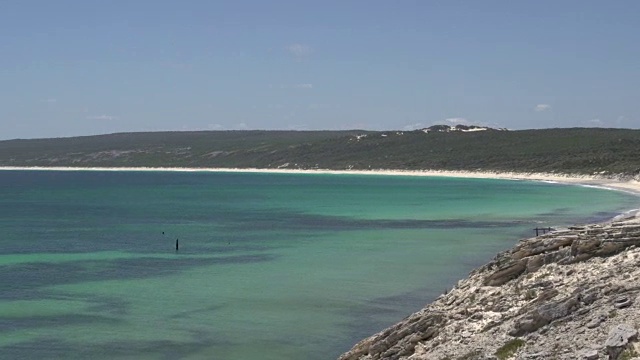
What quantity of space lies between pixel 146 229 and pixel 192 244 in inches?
424

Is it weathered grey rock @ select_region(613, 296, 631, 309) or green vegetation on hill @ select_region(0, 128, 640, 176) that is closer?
weathered grey rock @ select_region(613, 296, 631, 309)

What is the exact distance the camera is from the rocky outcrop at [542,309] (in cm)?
1471

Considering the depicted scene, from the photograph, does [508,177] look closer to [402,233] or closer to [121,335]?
[402,233]

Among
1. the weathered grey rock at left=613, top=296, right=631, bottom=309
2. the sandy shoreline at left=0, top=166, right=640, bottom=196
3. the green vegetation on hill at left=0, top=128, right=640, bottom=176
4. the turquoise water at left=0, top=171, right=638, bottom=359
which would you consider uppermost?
the green vegetation on hill at left=0, top=128, right=640, bottom=176

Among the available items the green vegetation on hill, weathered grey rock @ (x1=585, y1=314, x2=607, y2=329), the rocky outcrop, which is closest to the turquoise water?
the rocky outcrop

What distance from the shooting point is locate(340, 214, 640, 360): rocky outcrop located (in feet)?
48.3

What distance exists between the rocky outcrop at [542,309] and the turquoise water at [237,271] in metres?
3.67

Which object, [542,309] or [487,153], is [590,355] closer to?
[542,309]

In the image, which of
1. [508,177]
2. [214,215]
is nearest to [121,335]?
[214,215]

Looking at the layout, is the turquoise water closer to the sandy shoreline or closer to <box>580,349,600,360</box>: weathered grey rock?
<box>580,349,600,360</box>: weathered grey rock

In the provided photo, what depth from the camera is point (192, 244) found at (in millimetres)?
46688

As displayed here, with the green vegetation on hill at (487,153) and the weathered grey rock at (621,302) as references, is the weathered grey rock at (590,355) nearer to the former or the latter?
the weathered grey rock at (621,302)

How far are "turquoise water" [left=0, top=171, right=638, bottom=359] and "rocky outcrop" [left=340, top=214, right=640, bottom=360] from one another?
12.0 ft

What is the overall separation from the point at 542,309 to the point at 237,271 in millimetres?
20744
